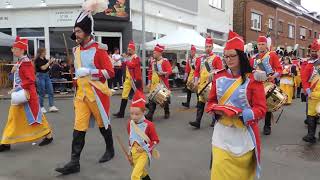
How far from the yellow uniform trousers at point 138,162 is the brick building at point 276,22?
29.7m

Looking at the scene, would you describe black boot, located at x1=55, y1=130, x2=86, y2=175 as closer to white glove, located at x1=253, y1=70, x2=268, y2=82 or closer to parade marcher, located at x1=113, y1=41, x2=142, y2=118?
white glove, located at x1=253, y1=70, x2=268, y2=82

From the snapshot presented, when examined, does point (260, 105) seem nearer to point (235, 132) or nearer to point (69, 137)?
point (235, 132)

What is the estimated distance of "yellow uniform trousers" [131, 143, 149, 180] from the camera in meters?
4.75

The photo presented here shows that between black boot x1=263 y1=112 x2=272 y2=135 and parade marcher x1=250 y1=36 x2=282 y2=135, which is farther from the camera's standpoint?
black boot x1=263 y1=112 x2=272 y2=135

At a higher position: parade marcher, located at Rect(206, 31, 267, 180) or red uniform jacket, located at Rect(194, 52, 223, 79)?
red uniform jacket, located at Rect(194, 52, 223, 79)

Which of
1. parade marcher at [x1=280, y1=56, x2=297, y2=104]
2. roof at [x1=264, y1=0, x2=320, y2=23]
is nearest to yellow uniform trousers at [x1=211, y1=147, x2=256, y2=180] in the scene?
parade marcher at [x1=280, y1=56, x2=297, y2=104]

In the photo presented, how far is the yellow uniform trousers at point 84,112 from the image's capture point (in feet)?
18.9

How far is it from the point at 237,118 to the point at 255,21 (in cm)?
3319

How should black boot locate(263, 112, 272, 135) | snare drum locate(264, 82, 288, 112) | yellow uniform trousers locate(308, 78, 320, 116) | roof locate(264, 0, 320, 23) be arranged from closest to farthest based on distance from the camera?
yellow uniform trousers locate(308, 78, 320, 116) → snare drum locate(264, 82, 288, 112) → black boot locate(263, 112, 272, 135) → roof locate(264, 0, 320, 23)

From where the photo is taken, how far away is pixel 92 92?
582 centimetres

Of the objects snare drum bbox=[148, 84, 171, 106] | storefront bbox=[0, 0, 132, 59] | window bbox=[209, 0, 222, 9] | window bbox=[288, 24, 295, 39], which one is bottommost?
snare drum bbox=[148, 84, 171, 106]

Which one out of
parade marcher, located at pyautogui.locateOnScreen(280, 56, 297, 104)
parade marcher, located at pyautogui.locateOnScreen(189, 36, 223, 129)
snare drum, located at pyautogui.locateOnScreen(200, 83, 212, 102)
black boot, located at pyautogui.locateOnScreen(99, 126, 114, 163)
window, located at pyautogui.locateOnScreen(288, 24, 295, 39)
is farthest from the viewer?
window, located at pyautogui.locateOnScreen(288, 24, 295, 39)

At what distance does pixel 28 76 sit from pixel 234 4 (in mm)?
29233

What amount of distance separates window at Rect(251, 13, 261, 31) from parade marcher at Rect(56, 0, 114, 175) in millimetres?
30283
